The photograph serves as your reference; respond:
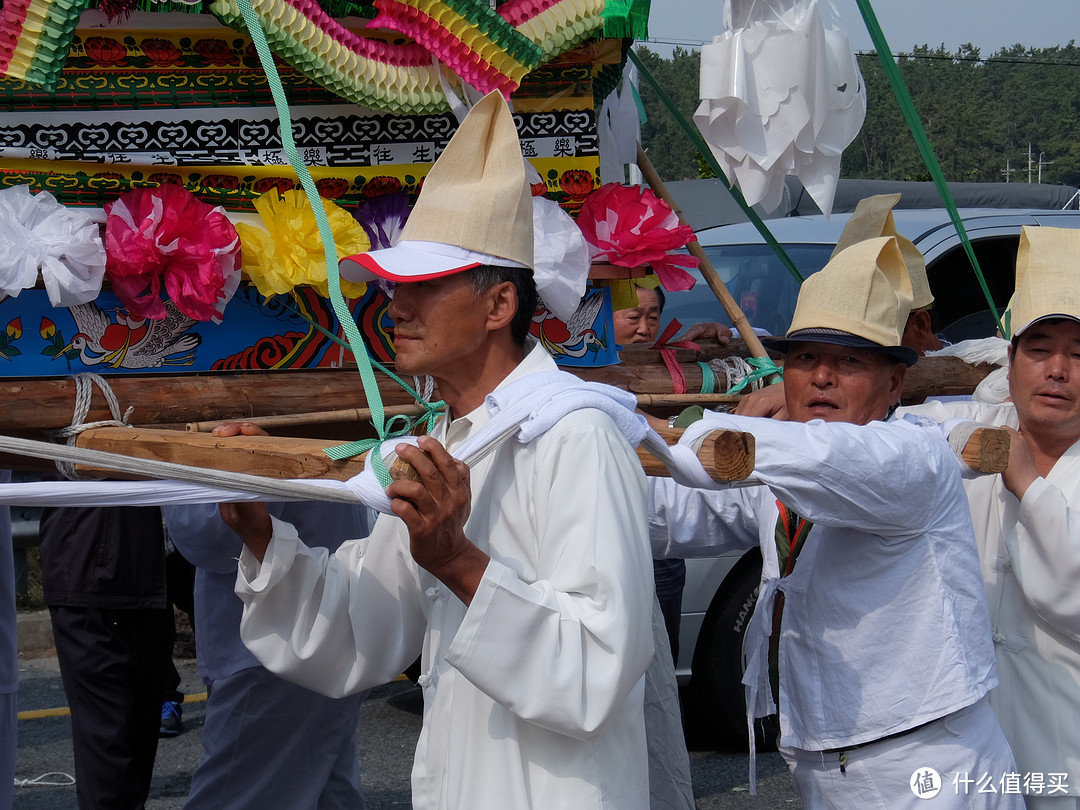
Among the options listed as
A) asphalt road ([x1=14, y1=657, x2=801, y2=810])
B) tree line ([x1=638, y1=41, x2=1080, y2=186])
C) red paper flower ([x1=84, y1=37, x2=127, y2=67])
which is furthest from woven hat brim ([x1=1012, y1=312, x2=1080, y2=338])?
tree line ([x1=638, y1=41, x2=1080, y2=186])

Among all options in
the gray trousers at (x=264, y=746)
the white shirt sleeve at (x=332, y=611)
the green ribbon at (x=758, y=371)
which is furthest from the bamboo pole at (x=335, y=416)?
the gray trousers at (x=264, y=746)

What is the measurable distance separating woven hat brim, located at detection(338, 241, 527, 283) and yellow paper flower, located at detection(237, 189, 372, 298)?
0.41 meters

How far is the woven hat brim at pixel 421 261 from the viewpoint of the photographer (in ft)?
6.40

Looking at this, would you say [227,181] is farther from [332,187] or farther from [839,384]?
[839,384]

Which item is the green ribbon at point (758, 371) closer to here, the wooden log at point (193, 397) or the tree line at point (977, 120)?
the wooden log at point (193, 397)

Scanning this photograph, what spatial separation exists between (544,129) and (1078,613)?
1.56 metres

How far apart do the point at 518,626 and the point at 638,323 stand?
9.46 ft

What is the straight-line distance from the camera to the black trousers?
3.86 metres

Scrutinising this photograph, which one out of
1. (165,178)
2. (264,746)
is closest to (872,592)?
(165,178)

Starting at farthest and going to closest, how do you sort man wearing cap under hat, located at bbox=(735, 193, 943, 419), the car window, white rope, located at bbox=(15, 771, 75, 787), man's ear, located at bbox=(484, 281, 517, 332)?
the car window → white rope, located at bbox=(15, 771, 75, 787) → man wearing cap under hat, located at bbox=(735, 193, 943, 419) → man's ear, located at bbox=(484, 281, 517, 332)

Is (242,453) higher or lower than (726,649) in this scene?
higher

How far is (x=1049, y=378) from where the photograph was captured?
8.82 feet

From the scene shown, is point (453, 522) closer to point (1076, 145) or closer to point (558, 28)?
point (558, 28)

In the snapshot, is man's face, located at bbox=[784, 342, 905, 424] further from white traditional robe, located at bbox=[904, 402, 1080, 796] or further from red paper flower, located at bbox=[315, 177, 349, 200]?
red paper flower, located at bbox=[315, 177, 349, 200]
